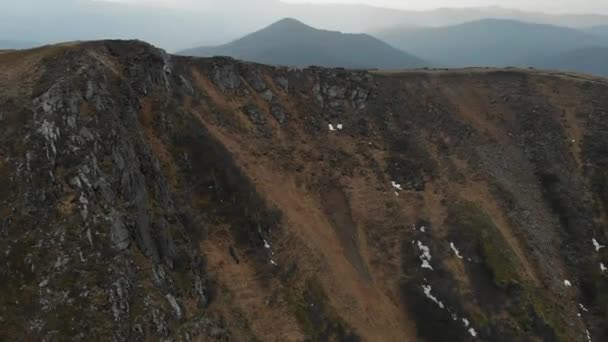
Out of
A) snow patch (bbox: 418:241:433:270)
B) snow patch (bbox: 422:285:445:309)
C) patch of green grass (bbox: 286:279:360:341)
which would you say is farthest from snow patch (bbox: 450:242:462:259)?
patch of green grass (bbox: 286:279:360:341)

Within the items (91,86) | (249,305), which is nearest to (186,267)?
(249,305)

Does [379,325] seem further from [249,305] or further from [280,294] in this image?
[249,305]

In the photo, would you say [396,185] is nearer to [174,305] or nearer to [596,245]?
[596,245]

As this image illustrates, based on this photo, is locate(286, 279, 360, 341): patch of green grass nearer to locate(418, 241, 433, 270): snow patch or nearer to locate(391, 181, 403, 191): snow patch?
locate(418, 241, 433, 270): snow patch

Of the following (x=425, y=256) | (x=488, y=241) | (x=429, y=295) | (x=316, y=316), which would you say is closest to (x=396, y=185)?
(x=425, y=256)

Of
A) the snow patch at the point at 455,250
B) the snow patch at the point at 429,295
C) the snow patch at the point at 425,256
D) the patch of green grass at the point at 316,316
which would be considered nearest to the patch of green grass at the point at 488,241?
the snow patch at the point at 455,250

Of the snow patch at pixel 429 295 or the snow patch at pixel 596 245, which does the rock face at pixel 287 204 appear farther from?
the snow patch at pixel 596 245

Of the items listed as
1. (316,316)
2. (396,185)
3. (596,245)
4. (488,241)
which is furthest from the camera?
(396,185)

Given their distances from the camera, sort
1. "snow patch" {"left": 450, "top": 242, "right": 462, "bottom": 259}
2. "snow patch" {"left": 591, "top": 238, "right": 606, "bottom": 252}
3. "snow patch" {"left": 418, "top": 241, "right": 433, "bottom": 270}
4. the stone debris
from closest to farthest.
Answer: the stone debris → "snow patch" {"left": 418, "top": 241, "right": 433, "bottom": 270} → "snow patch" {"left": 450, "top": 242, "right": 462, "bottom": 259} → "snow patch" {"left": 591, "top": 238, "right": 606, "bottom": 252}
